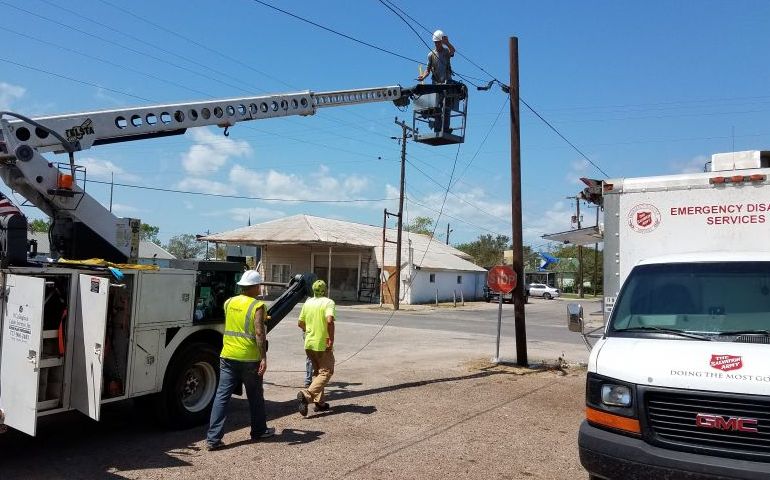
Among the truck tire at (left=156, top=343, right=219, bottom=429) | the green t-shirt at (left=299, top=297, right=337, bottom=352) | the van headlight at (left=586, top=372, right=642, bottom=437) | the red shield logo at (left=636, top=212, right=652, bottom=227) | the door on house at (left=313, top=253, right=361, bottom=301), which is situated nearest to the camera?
the van headlight at (left=586, top=372, right=642, bottom=437)

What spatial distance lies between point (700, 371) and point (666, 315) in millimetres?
1135

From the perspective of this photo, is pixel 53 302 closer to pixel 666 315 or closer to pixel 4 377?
pixel 4 377

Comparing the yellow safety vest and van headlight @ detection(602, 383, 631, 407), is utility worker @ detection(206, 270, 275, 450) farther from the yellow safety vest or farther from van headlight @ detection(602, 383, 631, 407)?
van headlight @ detection(602, 383, 631, 407)

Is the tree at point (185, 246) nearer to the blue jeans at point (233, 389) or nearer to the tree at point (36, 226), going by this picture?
the tree at point (36, 226)

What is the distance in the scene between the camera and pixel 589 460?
174 inches

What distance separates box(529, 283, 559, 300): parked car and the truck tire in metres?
54.8

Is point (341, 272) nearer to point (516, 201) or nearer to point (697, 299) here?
point (516, 201)

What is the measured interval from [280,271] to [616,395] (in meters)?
37.3

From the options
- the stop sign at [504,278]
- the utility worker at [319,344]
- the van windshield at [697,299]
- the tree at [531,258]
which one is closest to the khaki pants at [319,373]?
the utility worker at [319,344]

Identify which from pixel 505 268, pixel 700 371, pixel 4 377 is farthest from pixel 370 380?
pixel 700 371

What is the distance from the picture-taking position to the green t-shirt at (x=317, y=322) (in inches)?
304

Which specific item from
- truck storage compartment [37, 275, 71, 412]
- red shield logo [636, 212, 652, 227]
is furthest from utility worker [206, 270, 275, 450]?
red shield logo [636, 212, 652, 227]

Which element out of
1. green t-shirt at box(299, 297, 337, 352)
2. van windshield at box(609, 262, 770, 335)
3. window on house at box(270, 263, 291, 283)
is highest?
window on house at box(270, 263, 291, 283)

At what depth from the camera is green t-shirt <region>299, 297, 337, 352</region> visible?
7.71 meters
